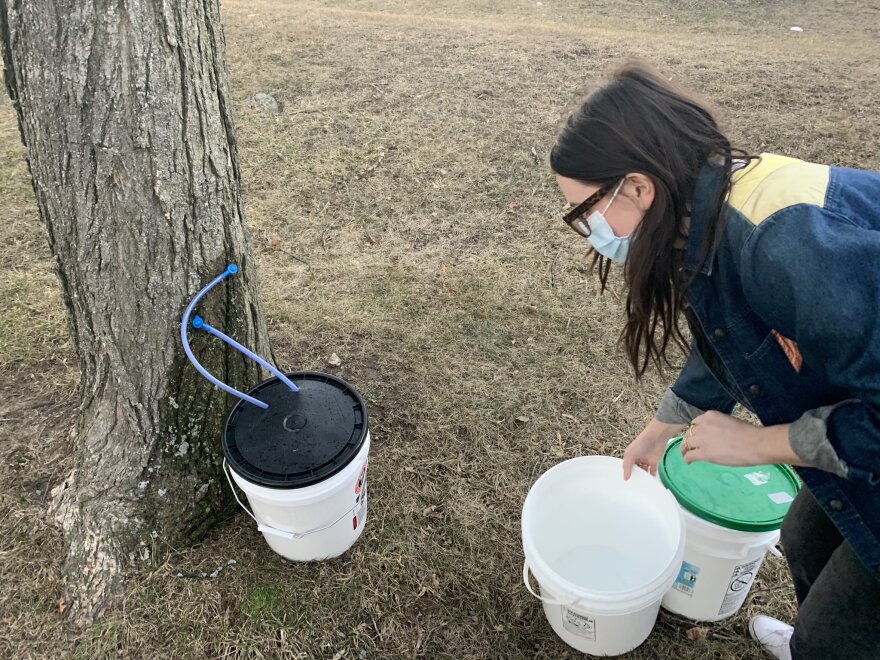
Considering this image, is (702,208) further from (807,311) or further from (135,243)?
(135,243)

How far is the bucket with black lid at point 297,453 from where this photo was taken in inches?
74.2

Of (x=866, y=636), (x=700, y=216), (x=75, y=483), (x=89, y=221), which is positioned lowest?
(x=75, y=483)

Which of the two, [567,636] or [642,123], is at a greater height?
[642,123]

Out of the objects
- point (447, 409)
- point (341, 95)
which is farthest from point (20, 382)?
point (341, 95)

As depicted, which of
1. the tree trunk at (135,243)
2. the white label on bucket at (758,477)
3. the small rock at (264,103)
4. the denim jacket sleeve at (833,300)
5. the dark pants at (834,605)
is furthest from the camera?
the small rock at (264,103)

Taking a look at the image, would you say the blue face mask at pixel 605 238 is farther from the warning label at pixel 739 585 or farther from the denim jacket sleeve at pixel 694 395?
the warning label at pixel 739 585

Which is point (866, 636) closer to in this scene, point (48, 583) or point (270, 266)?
point (48, 583)

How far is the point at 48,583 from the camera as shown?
211cm

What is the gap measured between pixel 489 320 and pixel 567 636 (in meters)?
1.78

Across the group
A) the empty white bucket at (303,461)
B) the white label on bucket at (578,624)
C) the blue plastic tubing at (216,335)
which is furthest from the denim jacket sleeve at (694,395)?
the blue plastic tubing at (216,335)

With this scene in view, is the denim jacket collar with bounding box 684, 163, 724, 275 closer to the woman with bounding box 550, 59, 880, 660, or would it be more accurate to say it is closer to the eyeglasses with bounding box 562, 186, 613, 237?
the woman with bounding box 550, 59, 880, 660

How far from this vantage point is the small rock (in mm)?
5652

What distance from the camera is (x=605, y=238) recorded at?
1540 mm

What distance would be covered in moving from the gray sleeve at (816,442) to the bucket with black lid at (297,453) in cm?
119
